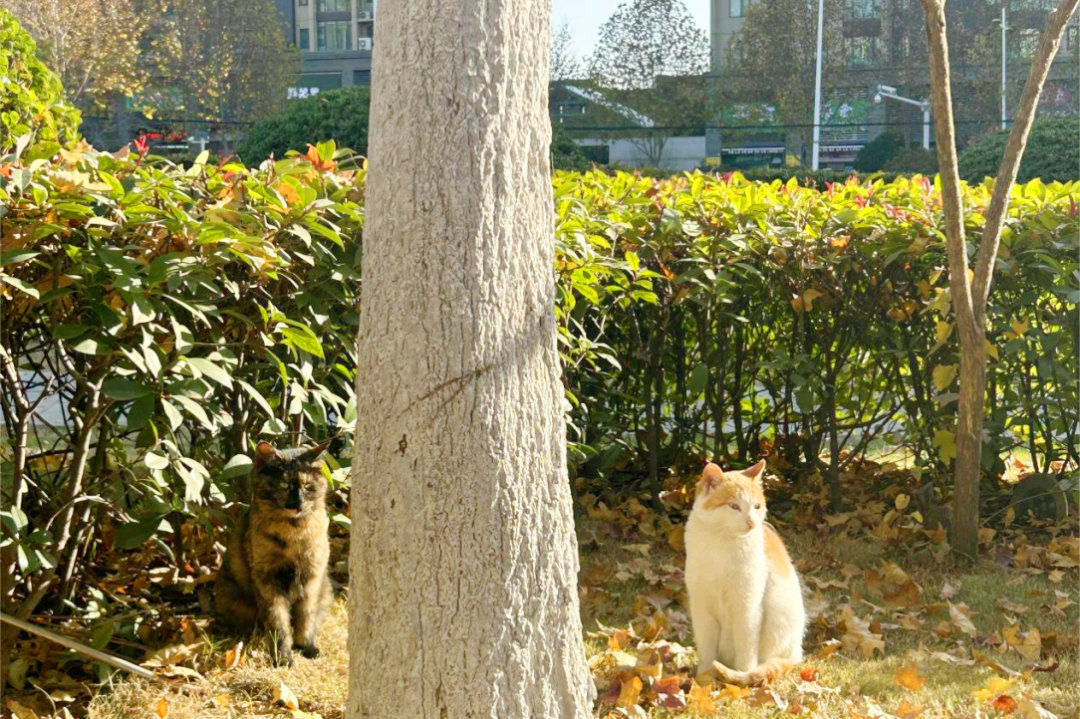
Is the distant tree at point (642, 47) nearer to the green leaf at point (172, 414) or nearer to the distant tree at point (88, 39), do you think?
the distant tree at point (88, 39)

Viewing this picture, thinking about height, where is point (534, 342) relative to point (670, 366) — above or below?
above

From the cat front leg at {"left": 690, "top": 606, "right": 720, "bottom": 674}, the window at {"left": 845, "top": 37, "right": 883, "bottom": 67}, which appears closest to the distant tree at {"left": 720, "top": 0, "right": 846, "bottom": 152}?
the window at {"left": 845, "top": 37, "right": 883, "bottom": 67}

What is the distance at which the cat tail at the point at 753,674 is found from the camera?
3961 millimetres

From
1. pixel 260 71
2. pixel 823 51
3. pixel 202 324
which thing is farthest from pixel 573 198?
pixel 823 51

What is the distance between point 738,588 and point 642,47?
30927mm

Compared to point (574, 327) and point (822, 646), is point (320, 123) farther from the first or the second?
point (822, 646)

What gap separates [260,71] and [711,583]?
2902 cm

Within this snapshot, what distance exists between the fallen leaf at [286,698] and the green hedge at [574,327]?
659mm

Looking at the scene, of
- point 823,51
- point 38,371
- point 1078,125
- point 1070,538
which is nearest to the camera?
point 38,371

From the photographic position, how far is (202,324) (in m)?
3.89

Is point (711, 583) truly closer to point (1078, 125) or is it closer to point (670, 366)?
point (670, 366)

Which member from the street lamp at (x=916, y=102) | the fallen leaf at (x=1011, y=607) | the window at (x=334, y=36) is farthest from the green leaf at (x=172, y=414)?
the street lamp at (x=916, y=102)

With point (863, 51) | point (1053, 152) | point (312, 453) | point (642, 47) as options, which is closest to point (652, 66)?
point (642, 47)

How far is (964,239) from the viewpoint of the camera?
16.5 ft
